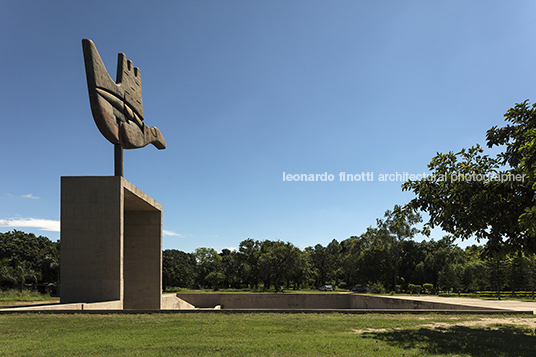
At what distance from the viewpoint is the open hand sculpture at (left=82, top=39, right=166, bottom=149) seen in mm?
15977

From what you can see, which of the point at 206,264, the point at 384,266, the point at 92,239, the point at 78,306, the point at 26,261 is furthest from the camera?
the point at 206,264

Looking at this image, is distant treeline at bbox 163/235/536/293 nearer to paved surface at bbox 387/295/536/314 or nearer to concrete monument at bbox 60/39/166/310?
paved surface at bbox 387/295/536/314

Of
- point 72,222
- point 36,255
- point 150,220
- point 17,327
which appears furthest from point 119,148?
point 36,255

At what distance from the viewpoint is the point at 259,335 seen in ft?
29.2

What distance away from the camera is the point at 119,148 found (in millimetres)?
18188

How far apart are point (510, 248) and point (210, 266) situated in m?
64.6

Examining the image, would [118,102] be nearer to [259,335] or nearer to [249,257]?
[259,335]

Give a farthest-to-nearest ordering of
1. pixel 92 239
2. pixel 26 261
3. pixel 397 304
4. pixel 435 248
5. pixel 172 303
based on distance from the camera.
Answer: pixel 435 248 < pixel 26 261 < pixel 172 303 < pixel 397 304 < pixel 92 239

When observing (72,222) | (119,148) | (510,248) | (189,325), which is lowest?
(189,325)

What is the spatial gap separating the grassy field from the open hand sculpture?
28.5ft

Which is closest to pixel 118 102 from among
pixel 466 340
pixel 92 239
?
pixel 92 239

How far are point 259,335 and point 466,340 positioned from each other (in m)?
4.91

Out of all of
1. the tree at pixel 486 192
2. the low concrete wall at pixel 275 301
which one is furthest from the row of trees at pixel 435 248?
the low concrete wall at pixel 275 301

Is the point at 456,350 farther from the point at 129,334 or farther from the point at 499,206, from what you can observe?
the point at 129,334
